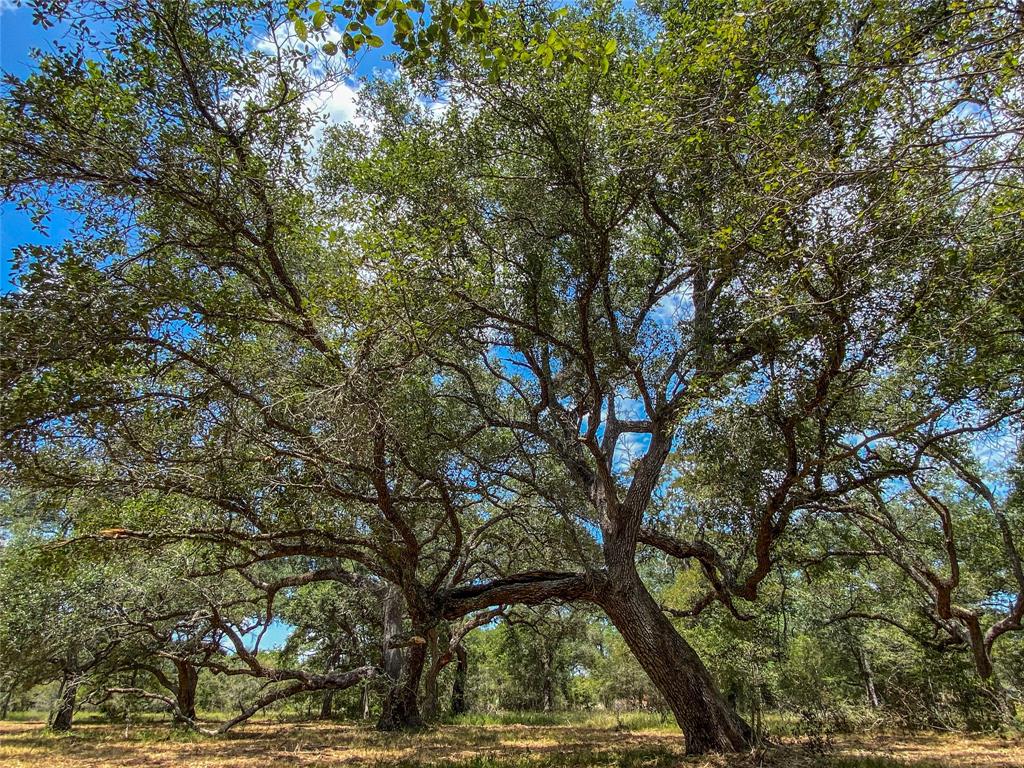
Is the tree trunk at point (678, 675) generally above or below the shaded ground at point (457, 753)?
above

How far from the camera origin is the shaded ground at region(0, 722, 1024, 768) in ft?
→ 24.9

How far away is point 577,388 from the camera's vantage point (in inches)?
424

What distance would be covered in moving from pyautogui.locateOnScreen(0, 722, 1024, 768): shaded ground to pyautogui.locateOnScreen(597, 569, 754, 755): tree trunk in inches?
15.3

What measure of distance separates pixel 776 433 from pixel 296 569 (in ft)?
53.9

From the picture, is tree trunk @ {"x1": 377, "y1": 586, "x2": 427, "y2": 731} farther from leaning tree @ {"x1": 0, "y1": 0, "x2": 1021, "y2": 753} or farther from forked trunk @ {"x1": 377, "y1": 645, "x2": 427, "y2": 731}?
leaning tree @ {"x1": 0, "y1": 0, "x2": 1021, "y2": 753}

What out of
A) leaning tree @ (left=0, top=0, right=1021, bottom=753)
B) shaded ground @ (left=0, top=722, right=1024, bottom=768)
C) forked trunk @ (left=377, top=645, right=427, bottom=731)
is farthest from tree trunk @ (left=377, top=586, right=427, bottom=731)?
leaning tree @ (left=0, top=0, right=1021, bottom=753)

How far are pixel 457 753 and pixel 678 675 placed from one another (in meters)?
4.94

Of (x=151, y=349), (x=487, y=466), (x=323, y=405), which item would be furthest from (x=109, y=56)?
(x=487, y=466)

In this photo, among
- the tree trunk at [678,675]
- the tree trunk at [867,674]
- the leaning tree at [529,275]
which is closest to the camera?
the leaning tree at [529,275]

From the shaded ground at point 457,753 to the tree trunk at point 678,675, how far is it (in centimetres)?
39

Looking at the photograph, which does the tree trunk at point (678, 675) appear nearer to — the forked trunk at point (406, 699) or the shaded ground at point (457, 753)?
the shaded ground at point (457, 753)

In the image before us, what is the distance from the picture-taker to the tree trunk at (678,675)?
24.9 ft

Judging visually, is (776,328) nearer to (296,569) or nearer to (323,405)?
(323,405)

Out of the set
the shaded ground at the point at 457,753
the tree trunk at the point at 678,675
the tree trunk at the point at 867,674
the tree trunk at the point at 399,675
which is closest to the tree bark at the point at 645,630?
the tree trunk at the point at 678,675
